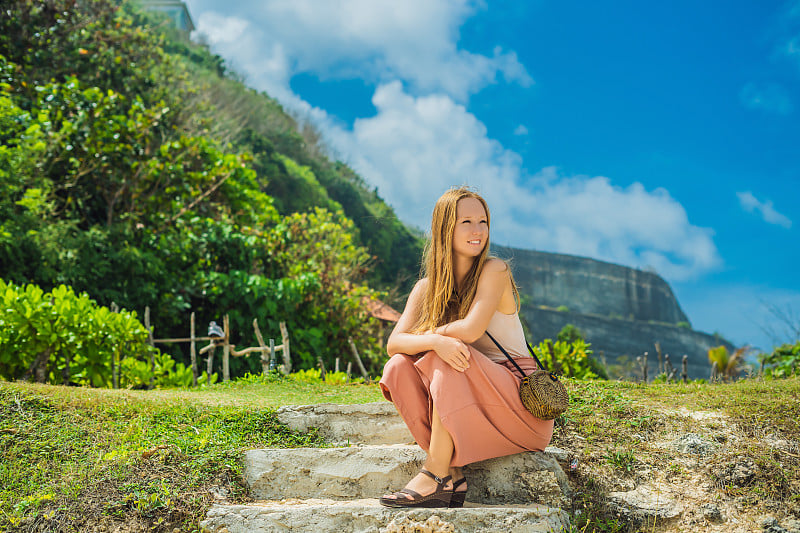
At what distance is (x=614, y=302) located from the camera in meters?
55.1

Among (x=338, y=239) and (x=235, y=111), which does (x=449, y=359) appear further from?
(x=235, y=111)

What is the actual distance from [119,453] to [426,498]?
77.2 inches

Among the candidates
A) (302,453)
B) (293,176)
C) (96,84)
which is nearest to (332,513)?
(302,453)

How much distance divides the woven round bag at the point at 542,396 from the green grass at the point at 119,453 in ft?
5.57

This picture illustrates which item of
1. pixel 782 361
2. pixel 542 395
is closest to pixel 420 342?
pixel 542 395

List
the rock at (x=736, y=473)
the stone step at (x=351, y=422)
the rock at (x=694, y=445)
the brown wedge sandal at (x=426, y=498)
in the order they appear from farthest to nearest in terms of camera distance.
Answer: the stone step at (x=351, y=422) < the rock at (x=694, y=445) < the rock at (x=736, y=473) < the brown wedge sandal at (x=426, y=498)

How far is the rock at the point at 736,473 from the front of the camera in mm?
3498

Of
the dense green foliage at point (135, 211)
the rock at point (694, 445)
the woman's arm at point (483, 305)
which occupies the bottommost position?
the rock at point (694, 445)

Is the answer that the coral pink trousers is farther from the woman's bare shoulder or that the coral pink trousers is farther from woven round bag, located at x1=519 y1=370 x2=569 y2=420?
the woman's bare shoulder

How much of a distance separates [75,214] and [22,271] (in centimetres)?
209

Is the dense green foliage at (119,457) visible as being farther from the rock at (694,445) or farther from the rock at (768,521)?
the rock at (768,521)

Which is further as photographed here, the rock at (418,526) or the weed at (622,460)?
the weed at (622,460)

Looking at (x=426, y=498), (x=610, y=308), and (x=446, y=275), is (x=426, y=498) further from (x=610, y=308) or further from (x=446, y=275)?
(x=610, y=308)

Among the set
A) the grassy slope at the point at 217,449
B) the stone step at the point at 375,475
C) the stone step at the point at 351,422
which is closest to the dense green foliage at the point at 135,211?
the grassy slope at the point at 217,449
